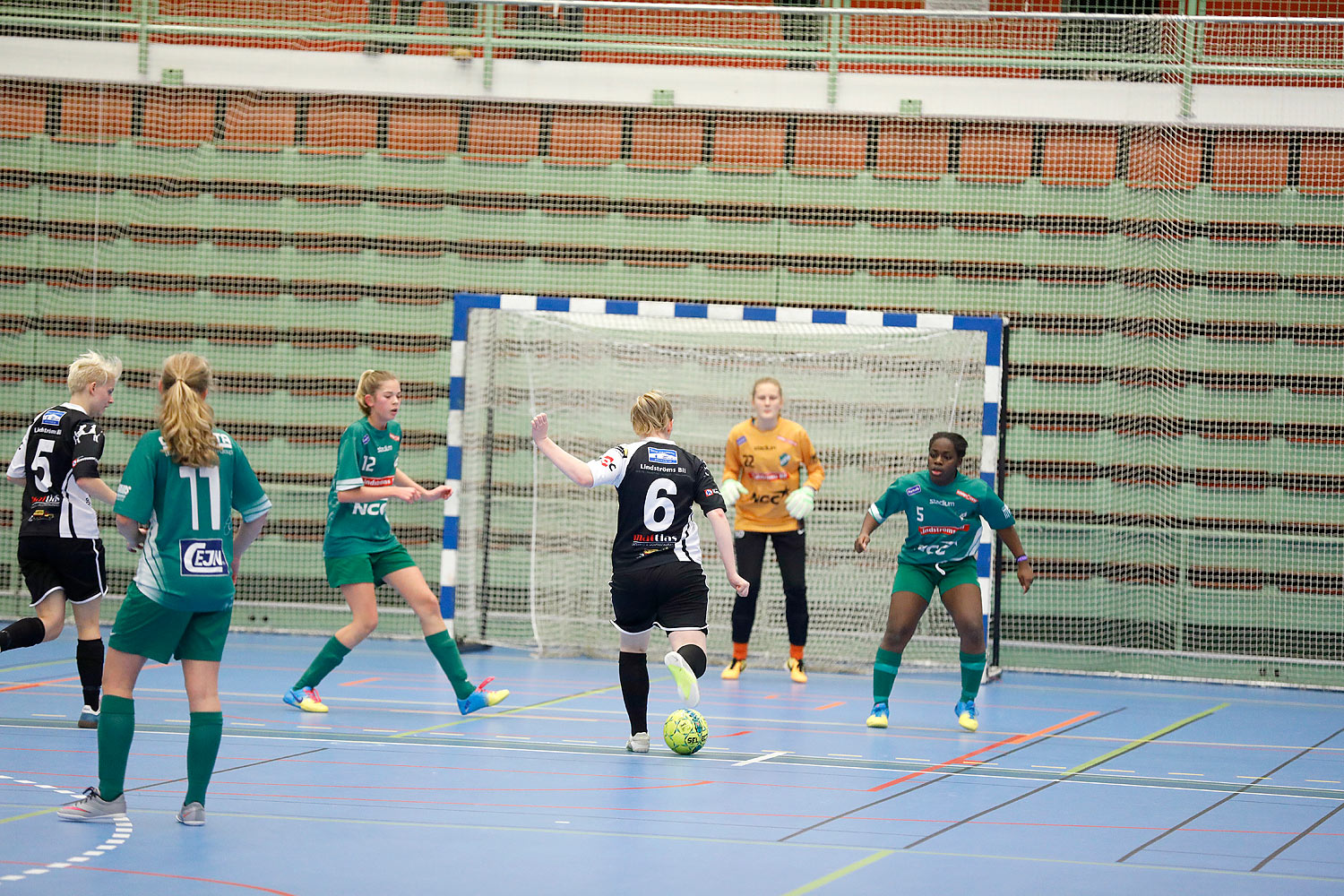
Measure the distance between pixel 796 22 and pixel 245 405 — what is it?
6.32 meters

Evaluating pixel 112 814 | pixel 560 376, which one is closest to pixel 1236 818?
pixel 112 814

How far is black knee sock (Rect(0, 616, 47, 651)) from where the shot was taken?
7223 mm

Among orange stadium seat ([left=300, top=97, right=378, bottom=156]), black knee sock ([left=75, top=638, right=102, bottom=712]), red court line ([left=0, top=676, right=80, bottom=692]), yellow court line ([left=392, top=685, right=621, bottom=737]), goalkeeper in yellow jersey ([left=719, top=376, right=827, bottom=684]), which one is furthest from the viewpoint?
orange stadium seat ([left=300, top=97, right=378, bottom=156])

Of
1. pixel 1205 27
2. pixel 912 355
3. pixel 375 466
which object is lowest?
pixel 375 466

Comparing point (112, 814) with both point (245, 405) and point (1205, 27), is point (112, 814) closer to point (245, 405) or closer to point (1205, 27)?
point (245, 405)

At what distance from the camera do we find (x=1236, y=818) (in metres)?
5.90

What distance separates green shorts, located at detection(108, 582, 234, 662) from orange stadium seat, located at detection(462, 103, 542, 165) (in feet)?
28.9

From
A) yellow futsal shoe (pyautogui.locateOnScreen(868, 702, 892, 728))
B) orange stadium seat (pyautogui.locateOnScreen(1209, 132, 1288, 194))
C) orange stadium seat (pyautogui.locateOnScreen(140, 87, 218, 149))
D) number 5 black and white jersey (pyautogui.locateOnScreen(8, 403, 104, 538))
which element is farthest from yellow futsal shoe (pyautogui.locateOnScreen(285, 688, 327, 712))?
orange stadium seat (pyautogui.locateOnScreen(1209, 132, 1288, 194))

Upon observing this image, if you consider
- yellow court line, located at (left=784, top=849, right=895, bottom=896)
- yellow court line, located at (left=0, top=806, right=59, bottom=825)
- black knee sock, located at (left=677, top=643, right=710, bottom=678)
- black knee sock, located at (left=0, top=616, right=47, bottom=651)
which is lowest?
yellow court line, located at (left=0, top=806, right=59, bottom=825)

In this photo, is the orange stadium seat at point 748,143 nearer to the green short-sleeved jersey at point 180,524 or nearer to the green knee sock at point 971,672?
the green knee sock at point 971,672

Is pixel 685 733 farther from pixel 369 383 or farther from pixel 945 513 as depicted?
pixel 369 383

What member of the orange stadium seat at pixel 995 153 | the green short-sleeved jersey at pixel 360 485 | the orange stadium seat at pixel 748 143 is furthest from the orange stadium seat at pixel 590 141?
the green short-sleeved jersey at pixel 360 485

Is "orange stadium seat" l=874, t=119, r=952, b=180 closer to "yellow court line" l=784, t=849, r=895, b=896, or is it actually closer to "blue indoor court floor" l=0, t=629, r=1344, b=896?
"blue indoor court floor" l=0, t=629, r=1344, b=896

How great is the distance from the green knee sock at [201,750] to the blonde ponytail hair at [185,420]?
93cm
